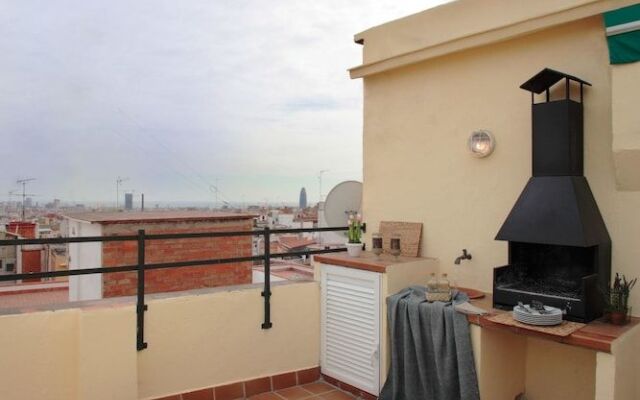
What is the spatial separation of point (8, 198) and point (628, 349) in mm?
10641

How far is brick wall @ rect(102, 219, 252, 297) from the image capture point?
6.42m

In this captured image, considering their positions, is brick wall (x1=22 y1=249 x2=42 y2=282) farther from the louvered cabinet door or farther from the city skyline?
the louvered cabinet door

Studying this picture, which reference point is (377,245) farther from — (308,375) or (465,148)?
(308,375)

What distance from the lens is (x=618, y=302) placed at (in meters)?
2.77

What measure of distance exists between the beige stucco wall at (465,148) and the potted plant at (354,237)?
32 cm

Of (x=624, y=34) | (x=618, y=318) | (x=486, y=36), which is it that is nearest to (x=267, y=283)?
(x=618, y=318)

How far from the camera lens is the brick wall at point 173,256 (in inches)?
253

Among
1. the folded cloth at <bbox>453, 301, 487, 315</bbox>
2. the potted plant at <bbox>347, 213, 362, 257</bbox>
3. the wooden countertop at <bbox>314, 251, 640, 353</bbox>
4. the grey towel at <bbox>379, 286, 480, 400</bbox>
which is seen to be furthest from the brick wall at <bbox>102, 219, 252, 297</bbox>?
the folded cloth at <bbox>453, 301, 487, 315</bbox>

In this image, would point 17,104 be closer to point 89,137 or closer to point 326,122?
point 89,137

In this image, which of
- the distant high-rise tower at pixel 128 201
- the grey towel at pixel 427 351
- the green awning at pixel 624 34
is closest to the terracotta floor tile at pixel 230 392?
the grey towel at pixel 427 351

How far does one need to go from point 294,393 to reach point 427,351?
51.4 inches

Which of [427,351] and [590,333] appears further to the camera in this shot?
[427,351]

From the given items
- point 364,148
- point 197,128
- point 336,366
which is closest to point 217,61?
point 197,128

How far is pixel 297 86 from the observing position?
322 inches
